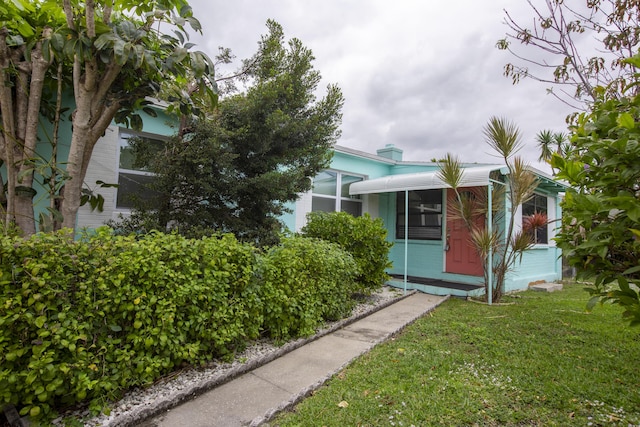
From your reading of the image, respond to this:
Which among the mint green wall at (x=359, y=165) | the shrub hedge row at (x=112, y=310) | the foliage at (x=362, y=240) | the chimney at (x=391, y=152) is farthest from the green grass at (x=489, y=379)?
the chimney at (x=391, y=152)

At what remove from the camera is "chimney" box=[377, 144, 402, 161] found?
10.8m

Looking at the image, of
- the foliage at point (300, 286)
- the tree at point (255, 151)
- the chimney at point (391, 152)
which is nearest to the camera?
the foliage at point (300, 286)

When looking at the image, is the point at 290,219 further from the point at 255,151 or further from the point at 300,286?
the point at 300,286

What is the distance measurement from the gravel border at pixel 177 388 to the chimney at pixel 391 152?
299 inches

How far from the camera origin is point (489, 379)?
329 cm

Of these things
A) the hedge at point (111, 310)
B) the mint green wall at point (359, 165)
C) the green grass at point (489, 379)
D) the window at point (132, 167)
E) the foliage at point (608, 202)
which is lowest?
the green grass at point (489, 379)

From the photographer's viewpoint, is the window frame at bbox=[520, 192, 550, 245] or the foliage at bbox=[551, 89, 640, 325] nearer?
the foliage at bbox=[551, 89, 640, 325]

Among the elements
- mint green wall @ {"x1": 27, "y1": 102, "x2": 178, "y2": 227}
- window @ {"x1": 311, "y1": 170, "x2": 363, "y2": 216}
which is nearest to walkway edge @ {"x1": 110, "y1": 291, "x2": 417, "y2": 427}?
mint green wall @ {"x1": 27, "y1": 102, "x2": 178, "y2": 227}

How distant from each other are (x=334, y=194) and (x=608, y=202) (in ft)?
25.2

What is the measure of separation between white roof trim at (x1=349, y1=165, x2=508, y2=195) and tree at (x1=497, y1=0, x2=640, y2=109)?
230 cm

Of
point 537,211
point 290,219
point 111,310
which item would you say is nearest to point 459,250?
point 537,211

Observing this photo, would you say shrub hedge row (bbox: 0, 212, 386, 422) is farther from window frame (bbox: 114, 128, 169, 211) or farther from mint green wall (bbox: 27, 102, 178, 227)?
window frame (bbox: 114, 128, 169, 211)

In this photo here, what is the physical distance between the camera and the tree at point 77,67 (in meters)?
3.31

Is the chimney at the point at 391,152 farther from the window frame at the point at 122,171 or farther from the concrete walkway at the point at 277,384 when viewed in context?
the window frame at the point at 122,171
